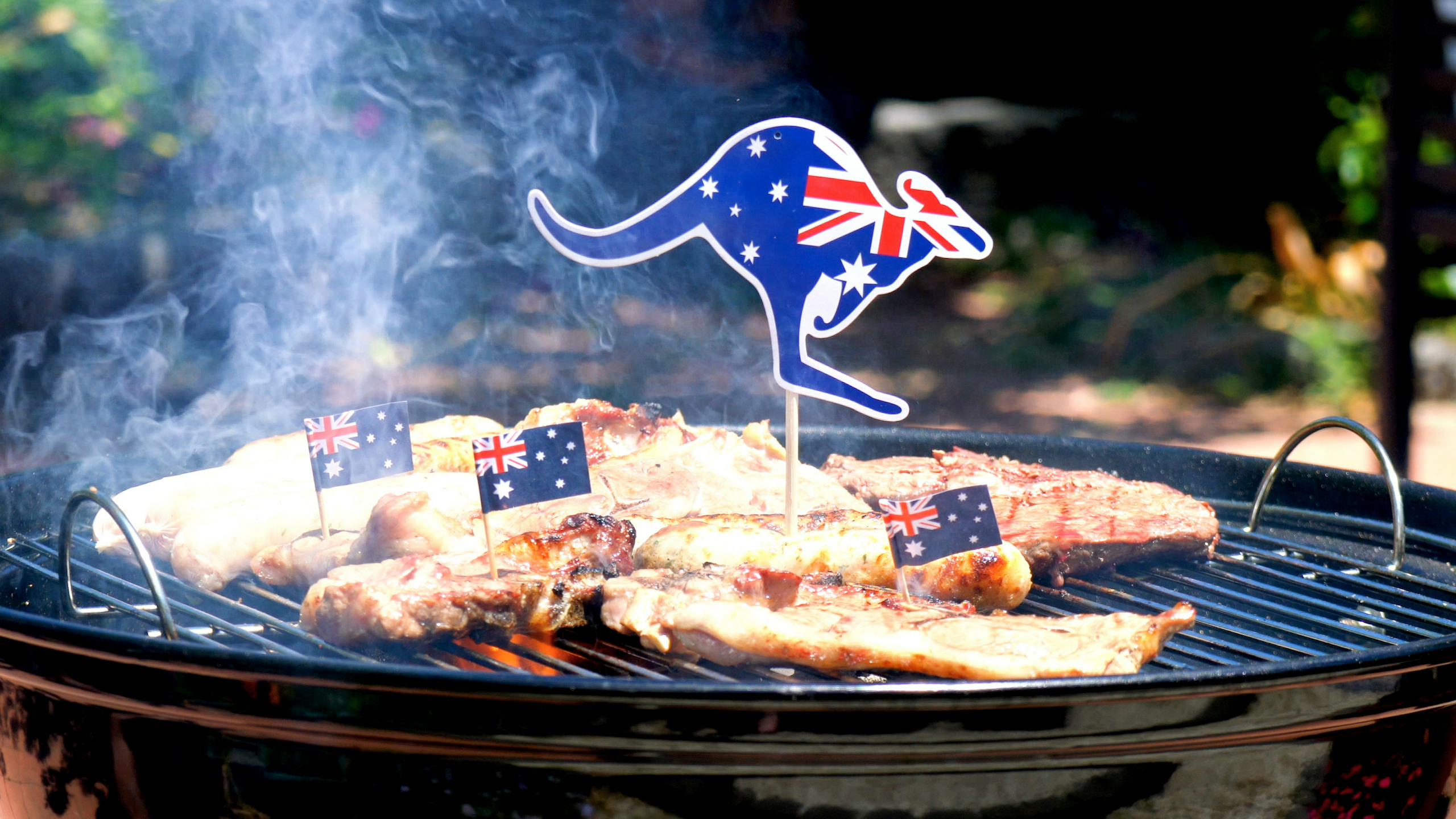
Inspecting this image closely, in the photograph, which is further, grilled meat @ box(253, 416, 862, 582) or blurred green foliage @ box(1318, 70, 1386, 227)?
blurred green foliage @ box(1318, 70, 1386, 227)

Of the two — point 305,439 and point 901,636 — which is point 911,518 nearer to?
point 901,636

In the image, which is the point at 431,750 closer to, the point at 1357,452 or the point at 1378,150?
the point at 1357,452

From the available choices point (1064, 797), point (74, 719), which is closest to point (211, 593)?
point (74, 719)

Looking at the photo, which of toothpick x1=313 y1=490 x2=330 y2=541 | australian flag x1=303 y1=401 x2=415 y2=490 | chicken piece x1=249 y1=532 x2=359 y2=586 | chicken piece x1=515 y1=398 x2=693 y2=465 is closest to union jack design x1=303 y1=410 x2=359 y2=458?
australian flag x1=303 y1=401 x2=415 y2=490

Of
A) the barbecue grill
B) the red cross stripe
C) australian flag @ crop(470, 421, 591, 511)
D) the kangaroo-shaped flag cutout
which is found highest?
the kangaroo-shaped flag cutout

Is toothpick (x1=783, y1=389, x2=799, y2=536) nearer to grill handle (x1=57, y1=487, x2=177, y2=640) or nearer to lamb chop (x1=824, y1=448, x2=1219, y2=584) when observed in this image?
lamb chop (x1=824, y1=448, x2=1219, y2=584)

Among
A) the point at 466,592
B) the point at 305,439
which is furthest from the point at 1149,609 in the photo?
the point at 305,439

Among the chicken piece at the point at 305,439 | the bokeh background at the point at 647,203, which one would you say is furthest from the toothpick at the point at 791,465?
the bokeh background at the point at 647,203
